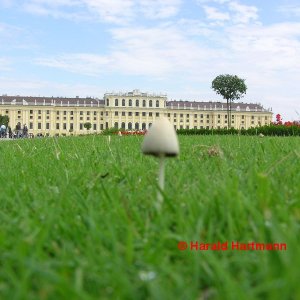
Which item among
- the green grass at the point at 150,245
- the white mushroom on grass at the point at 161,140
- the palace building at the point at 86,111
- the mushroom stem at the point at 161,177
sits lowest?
the green grass at the point at 150,245

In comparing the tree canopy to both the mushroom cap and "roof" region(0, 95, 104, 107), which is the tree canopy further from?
the mushroom cap

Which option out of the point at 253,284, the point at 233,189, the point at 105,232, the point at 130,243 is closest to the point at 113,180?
the point at 233,189

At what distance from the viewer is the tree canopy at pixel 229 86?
58.1 m

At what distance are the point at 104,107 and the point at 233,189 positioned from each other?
303 ft

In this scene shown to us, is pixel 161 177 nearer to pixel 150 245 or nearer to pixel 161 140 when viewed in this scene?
pixel 161 140

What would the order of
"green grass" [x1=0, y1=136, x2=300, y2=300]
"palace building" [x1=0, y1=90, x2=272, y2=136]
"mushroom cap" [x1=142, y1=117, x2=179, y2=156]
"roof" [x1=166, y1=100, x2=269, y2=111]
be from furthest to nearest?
1. "roof" [x1=166, y1=100, x2=269, y2=111]
2. "palace building" [x1=0, y1=90, x2=272, y2=136]
3. "mushroom cap" [x1=142, y1=117, x2=179, y2=156]
4. "green grass" [x1=0, y1=136, x2=300, y2=300]

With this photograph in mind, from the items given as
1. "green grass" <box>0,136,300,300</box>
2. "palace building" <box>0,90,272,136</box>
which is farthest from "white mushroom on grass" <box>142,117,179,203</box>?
"palace building" <box>0,90,272,136</box>

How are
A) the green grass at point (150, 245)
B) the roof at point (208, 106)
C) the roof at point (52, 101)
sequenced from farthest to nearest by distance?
1. the roof at point (208, 106)
2. the roof at point (52, 101)
3. the green grass at point (150, 245)

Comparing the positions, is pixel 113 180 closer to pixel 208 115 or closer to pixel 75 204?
pixel 75 204

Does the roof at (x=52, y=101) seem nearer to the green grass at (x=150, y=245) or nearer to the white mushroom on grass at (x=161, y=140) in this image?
the green grass at (x=150, y=245)

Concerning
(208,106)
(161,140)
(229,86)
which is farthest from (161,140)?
(208,106)

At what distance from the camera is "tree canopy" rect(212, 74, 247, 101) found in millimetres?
58094

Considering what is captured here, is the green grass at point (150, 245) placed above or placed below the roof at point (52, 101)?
below

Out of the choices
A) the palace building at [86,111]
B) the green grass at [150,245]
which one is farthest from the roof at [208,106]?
the green grass at [150,245]
